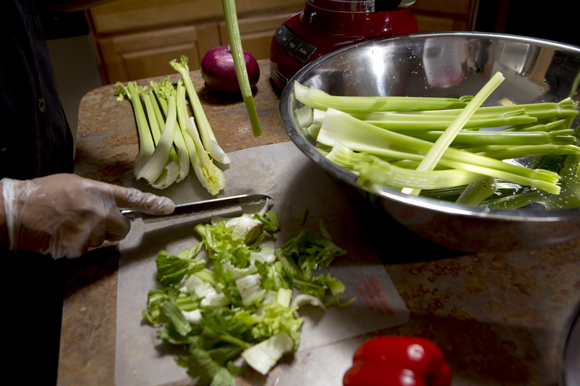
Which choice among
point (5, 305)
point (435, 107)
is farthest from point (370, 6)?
point (5, 305)

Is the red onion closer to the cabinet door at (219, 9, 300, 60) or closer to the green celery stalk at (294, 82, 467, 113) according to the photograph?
the green celery stalk at (294, 82, 467, 113)

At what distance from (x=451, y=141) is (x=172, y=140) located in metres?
0.86

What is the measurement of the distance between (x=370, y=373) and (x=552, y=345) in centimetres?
40

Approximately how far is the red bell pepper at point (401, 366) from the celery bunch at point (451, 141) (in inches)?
12.4

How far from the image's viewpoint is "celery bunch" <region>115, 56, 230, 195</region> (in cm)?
117

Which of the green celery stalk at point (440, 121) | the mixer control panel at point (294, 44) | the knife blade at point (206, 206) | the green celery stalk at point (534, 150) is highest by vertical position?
the mixer control panel at point (294, 44)

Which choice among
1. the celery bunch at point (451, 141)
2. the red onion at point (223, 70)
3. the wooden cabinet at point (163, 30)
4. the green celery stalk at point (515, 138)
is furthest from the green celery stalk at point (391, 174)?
the wooden cabinet at point (163, 30)

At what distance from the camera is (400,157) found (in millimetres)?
956

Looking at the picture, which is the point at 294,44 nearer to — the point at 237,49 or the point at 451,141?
the point at 237,49

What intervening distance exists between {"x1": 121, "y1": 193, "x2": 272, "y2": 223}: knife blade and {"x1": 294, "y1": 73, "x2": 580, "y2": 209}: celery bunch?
24 cm

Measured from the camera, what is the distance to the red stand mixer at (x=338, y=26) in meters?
1.30

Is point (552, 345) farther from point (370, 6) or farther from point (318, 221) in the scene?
point (370, 6)

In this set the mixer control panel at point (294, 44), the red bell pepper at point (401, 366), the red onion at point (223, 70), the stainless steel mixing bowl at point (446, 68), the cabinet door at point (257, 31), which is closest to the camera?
the red bell pepper at point (401, 366)

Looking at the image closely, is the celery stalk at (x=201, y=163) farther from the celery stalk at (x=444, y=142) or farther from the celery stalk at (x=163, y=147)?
the celery stalk at (x=444, y=142)
